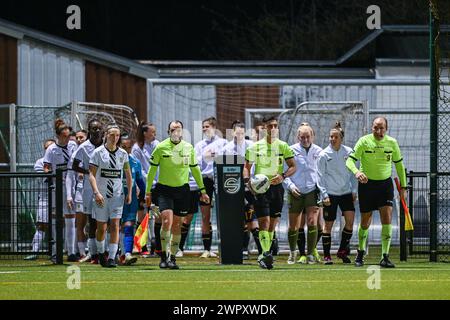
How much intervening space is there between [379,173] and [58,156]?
5707mm

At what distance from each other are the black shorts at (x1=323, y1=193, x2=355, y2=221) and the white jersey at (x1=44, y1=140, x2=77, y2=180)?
4393mm

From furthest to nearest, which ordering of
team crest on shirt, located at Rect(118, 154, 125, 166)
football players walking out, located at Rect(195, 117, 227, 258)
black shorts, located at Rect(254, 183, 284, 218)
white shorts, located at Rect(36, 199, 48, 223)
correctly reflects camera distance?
football players walking out, located at Rect(195, 117, 227, 258)
white shorts, located at Rect(36, 199, 48, 223)
black shorts, located at Rect(254, 183, 284, 218)
team crest on shirt, located at Rect(118, 154, 125, 166)

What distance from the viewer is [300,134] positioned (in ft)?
67.3

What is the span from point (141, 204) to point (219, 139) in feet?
6.88

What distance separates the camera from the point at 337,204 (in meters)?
20.7

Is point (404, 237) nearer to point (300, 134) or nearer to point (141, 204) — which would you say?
point (300, 134)

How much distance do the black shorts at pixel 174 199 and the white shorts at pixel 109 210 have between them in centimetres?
62

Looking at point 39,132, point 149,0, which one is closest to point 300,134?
point 39,132

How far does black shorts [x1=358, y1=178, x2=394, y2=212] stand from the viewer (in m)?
18.8

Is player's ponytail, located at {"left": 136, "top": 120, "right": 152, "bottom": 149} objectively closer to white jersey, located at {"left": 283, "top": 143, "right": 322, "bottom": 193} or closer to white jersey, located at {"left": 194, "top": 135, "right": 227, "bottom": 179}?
white jersey, located at {"left": 194, "top": 135, "right": 227, "bottom": 179}

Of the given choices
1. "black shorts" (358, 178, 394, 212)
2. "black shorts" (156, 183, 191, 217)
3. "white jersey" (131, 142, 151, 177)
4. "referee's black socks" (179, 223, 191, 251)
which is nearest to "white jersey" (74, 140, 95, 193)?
"black shorts" (156, 183, 191, 217)

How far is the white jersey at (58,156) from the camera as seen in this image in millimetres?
21453

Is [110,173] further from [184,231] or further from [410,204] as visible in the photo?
[410,204]

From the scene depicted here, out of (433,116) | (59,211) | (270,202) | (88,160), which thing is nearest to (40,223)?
(59,211)
